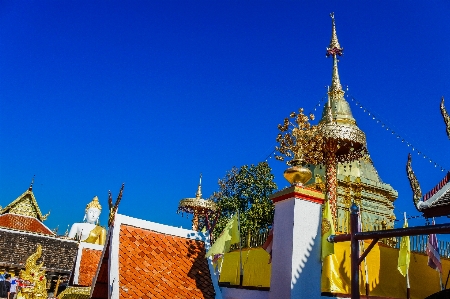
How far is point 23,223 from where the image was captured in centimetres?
3412

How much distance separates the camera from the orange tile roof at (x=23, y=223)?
33.0 metres

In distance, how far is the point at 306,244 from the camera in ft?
20.4

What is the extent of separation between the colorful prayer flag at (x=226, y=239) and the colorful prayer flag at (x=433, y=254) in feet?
15.9

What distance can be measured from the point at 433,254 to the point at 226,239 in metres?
5.33

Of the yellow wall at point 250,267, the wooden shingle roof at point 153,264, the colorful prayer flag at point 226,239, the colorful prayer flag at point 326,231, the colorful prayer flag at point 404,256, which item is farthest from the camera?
the yellow wall at point 250,267

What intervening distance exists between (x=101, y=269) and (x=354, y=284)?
4460 mm

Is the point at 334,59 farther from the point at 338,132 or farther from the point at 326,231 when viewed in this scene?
the point at 326,231

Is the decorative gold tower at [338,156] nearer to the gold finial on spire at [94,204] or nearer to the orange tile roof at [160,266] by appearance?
A: the orange tile roof at [160,266]

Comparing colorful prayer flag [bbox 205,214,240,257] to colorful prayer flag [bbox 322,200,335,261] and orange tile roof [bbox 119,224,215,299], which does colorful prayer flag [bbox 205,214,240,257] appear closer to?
orange tile roof [bbox 119,224,215,299]

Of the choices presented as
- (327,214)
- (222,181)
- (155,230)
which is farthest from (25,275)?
(222,181)

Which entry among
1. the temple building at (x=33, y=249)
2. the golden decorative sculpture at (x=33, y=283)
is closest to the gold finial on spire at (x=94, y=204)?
the temple building at (x=33, y=249)

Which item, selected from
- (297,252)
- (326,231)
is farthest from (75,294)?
(326,231)

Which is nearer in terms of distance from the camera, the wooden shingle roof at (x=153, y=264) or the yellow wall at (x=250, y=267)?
the wooden shingle roof at (x=153, y=264)

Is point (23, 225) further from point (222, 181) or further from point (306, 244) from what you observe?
point (306, 244)
